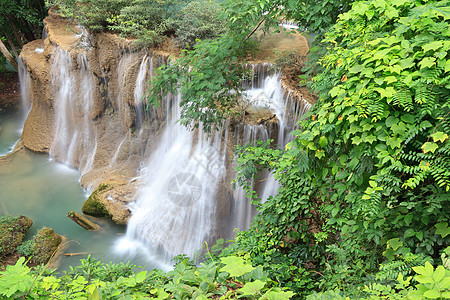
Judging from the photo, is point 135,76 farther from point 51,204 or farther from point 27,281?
point 27,281

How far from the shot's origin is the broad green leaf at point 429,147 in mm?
2340

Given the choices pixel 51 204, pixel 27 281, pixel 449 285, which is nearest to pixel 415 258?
pixel 449 285

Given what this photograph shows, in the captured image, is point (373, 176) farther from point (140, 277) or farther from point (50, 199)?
point (50, 199)

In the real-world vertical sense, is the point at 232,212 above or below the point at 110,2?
below

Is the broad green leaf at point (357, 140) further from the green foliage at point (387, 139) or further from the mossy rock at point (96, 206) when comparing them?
the mossy rock at point (96, 206)

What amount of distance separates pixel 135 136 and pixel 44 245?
3.99m

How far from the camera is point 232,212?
737cm

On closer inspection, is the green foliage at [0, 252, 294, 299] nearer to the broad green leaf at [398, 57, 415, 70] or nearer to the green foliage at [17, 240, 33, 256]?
the broad green leaf at [398, 57, 415, 70]

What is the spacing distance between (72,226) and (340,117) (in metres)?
8.13

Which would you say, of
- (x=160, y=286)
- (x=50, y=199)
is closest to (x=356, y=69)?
(x=160, y=286)

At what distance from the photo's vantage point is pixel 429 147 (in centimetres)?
236

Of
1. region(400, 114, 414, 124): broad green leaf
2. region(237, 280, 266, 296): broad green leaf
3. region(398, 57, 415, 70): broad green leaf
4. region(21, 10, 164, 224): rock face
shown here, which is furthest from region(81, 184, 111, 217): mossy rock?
region(398, 57, 415, 70): broad green leaf

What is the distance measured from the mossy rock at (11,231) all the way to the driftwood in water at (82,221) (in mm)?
Answer: 1055

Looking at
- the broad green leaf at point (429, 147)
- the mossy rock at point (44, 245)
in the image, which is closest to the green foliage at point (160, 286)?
the broad green leaf at point (429, 147)
